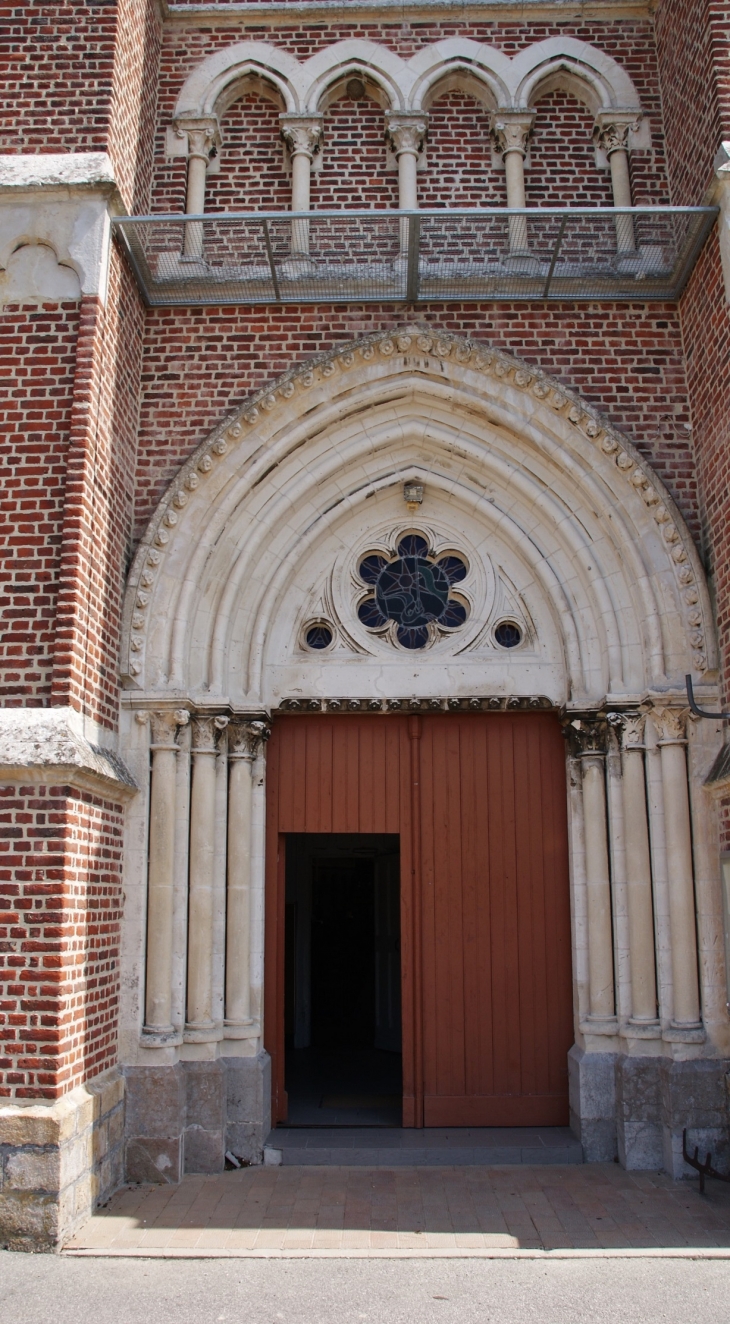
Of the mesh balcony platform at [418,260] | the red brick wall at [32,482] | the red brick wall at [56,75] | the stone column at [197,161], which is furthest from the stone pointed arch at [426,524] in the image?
the red brick wall at [56,75]

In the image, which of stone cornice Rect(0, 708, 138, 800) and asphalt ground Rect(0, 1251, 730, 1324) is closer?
asphalt ground Rect(0, 1251, 730, 1324)

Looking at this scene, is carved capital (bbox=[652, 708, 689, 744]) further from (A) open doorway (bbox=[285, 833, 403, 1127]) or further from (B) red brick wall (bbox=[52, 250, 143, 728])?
(B) red brick wall (bbox=[52, 250, 143, 728])

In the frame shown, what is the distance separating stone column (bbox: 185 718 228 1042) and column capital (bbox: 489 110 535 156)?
15.8ft

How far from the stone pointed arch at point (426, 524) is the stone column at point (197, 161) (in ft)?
4.88

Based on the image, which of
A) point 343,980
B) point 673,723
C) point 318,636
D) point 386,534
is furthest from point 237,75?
point 343,980

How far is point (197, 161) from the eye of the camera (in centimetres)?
723

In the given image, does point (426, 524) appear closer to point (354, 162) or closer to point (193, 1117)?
point (354, 162)

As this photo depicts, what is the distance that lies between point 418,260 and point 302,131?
5.49 ft

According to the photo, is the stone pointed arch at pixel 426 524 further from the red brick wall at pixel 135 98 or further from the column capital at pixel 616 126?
the column capital at pixel 616 126

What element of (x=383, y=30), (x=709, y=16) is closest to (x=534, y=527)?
(x=709, y=16)

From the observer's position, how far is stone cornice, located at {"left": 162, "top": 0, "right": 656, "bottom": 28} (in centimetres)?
733

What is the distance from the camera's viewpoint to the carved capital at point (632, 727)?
6348 mm

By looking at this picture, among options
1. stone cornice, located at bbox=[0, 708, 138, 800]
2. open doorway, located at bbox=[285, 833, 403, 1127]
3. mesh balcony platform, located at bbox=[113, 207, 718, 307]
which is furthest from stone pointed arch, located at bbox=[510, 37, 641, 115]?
open doorway, located at bbox=[285, 833, 403, 1127]

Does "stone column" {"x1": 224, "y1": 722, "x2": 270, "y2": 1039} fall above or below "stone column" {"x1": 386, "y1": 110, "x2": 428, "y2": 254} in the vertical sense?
below
